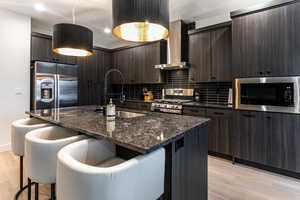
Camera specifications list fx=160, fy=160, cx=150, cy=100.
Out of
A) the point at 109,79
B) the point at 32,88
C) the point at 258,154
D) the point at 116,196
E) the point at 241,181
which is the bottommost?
the point at 241,181

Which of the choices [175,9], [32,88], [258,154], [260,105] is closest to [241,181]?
[258,154]

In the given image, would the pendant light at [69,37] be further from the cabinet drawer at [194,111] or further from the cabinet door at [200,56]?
the cabinet door at [200,56]

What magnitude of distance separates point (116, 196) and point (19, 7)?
418 cm

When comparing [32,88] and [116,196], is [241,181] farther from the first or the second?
[32,88]

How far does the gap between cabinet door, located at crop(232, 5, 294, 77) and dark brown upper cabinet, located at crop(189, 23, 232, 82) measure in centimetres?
36

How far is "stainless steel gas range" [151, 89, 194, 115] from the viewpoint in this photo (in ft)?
11.6

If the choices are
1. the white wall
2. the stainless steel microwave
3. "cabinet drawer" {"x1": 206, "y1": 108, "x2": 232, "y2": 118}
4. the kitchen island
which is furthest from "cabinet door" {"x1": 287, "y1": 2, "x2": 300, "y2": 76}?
the white wall

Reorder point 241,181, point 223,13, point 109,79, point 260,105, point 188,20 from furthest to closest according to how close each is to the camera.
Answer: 1. point 109,79
2. point 188,20
3. point 223,13
4. point 260,105
5. point 241,181

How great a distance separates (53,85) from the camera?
3.79m

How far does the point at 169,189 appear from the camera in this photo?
118cm

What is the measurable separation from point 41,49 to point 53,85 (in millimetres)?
940

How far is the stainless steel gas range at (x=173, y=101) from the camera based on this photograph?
3.53 metres

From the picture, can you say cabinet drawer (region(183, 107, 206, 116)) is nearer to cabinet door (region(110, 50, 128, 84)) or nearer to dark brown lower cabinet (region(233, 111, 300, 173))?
dark brown lower cabinet (region(233, 111, 300, 173))

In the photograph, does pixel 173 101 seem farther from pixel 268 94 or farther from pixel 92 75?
pixel 92 75
